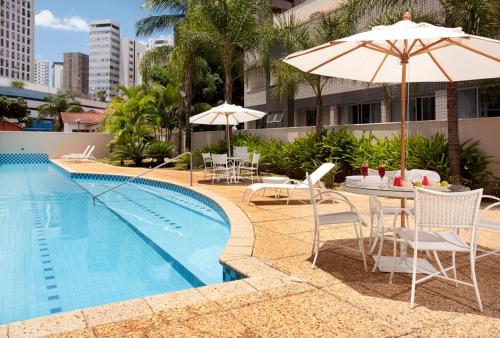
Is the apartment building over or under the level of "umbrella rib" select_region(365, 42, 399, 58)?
over

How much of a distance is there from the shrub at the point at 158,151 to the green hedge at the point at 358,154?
5159 millimetres

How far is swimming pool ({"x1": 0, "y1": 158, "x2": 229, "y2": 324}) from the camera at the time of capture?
17.0ft

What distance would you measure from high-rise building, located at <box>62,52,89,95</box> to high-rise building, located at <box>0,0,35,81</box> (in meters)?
40.4

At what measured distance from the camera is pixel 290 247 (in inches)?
207

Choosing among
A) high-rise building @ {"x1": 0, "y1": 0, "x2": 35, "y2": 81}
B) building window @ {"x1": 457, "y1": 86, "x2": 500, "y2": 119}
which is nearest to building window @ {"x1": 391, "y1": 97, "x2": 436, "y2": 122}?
building window @ {"x1": 457, "y1": 86, "x2": 500, "y2": 119}

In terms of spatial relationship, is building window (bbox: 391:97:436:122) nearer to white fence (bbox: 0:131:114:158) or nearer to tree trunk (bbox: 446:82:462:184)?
tree trunk (bbox: 446:82:462:184)

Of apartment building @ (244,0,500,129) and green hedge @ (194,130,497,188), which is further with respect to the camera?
apartment building @ (244,0,500,129)

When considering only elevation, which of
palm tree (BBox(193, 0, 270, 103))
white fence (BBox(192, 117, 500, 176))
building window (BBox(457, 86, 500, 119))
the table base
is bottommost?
the table base

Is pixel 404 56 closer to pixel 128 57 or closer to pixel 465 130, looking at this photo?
pixel 465 130

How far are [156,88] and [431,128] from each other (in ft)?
54.7

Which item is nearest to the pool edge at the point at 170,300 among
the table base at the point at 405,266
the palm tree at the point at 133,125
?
the table base at the point at 405,266

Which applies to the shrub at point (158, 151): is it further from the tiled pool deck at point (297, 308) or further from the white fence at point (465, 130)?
the tiled pool deck at point (297, 308)

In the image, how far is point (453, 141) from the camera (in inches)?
377

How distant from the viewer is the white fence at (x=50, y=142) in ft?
90.0
